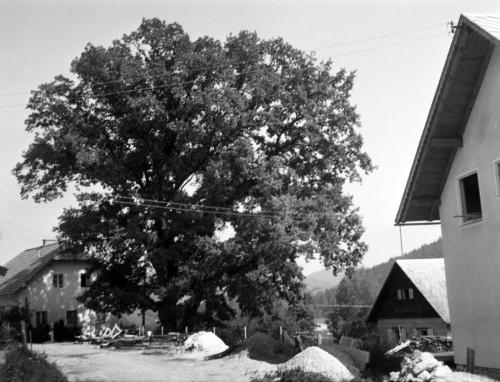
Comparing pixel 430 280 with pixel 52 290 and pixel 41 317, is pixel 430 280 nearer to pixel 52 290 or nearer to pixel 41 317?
A: pixel 52 290

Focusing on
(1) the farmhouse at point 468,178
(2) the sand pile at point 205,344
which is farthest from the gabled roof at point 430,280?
(1) the farmhouse at point 468,178

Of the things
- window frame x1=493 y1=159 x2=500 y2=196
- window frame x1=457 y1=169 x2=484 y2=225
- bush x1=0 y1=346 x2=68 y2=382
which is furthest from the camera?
bush x1=0 y1=346 x2=68 y2=382

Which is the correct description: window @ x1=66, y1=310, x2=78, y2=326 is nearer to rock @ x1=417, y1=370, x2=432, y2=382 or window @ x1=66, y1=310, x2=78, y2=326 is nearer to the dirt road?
the dirt road

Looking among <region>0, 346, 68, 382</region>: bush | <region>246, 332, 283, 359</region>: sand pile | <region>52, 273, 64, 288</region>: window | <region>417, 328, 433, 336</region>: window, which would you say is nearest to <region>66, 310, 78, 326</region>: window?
<region>52, 273, 64, 288</region>: window

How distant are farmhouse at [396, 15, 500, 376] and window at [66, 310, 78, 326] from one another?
41.7 meters

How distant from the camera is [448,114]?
17.7m

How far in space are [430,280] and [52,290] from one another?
30915 millimetres

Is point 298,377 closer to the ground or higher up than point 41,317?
closer to the ground

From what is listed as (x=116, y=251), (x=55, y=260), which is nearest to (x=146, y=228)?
(x=116, y=251)

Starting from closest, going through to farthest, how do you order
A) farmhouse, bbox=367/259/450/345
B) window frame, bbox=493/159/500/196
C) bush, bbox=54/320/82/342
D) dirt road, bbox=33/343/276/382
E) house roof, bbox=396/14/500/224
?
1. window frame, bbox=493/159/500/196
2. house roof, bbox=396/14/500/224
3. dirt road, bbox=33/343/276/382
4. farmhouse, bbox=367/259/450/345
5. bush, bbox=54/320/82/342

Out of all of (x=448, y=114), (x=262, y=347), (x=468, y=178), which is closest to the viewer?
(x=448, y=114)

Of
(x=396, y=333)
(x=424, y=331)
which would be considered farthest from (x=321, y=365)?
(x=396, y=333)

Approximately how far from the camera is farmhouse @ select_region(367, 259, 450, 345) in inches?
1809

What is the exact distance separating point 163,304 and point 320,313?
468 feet
